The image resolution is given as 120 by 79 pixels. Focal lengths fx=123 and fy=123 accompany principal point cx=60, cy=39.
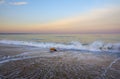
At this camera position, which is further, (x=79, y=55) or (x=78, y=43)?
(x=78, y=43)

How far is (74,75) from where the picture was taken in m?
6.13

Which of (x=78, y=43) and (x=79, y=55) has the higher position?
(x=78, y=43)

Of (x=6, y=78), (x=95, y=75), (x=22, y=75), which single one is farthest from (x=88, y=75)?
(x=6, y=78)

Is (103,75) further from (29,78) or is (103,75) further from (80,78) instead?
(29,78)

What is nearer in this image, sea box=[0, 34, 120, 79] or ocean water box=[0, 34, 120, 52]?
sea box=[0, 34, 120, 79]

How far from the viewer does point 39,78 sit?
226 inches

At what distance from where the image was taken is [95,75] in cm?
618

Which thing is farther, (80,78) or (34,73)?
(34,73)

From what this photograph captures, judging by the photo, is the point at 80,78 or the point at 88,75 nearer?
the point at 80,78

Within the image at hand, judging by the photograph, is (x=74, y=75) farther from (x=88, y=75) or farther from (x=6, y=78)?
(x=6, y=78)

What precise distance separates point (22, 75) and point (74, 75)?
8.46 feet

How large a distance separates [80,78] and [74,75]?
0.46m

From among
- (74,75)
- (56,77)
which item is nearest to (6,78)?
(56,77)

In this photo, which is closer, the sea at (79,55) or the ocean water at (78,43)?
the sea at (79,55)
